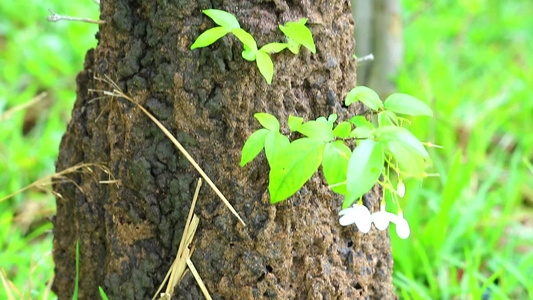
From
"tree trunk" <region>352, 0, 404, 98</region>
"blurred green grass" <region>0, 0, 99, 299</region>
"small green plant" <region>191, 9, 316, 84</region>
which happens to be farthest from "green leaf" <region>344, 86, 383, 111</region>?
"tree trunk" <region>352, 0, 404, 98</region>

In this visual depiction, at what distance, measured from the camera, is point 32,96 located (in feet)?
9.84

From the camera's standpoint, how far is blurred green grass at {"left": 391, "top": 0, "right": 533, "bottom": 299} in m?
1.79

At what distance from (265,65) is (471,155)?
169 cm

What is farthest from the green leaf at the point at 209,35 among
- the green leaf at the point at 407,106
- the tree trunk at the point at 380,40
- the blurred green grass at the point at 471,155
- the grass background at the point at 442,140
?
the tree trunk at the point at 380,40

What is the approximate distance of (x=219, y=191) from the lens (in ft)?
3.47

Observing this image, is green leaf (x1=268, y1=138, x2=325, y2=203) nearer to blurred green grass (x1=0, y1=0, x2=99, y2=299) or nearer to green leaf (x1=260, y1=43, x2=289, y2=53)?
green leaf (x1=260, y1=43, x2=289, y2=53)

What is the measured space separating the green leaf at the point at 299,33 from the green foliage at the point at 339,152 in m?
0.12

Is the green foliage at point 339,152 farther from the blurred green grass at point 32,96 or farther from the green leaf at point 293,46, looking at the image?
the blurred green grass at point 32,96

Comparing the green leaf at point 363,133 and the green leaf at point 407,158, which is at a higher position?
the green leaf at point 363,133

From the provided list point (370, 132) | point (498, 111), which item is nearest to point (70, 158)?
point (370, 132)

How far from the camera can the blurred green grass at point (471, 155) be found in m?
1.79

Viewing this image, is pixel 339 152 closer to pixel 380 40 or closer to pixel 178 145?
pixel 178 145

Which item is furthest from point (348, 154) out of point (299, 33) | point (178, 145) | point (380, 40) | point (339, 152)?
point (380, 40)

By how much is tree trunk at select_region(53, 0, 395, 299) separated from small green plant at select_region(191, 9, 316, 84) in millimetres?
37
